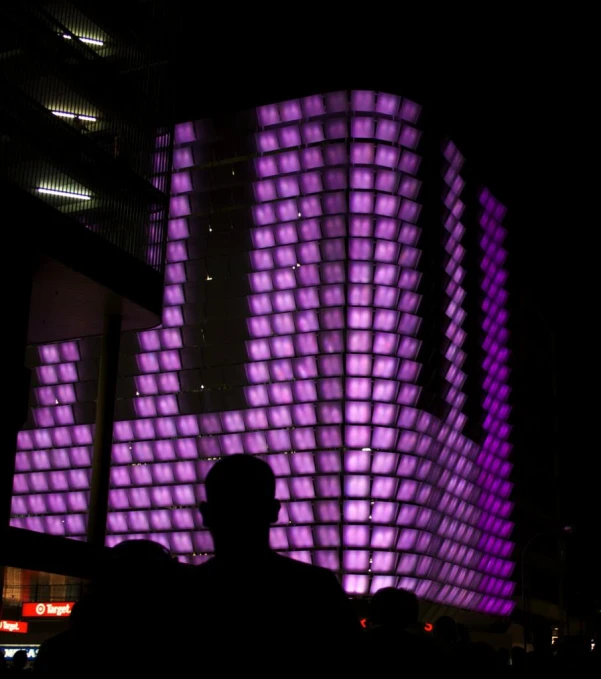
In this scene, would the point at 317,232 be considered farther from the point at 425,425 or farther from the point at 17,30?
the point at 17,30

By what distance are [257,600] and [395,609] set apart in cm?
231

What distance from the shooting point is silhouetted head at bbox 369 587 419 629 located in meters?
5.17

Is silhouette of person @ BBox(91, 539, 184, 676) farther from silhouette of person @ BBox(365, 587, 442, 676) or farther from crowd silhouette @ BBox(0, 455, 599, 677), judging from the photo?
silhouette of person @ BBox(365, 587, 442, 676)

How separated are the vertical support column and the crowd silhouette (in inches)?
1292

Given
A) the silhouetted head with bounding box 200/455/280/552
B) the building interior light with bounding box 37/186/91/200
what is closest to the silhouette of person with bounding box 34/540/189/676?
the silhouetted head with bounding box 200/455/280/552

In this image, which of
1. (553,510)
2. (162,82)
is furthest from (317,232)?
(553,510)

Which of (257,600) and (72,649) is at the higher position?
(257,600)

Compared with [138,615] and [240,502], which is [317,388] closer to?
[240,502]

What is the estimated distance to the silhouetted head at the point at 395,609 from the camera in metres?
5.17

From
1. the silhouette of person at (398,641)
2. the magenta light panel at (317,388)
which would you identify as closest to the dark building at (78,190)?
the magenta light panel at (317,388)

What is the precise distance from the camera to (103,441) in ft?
120

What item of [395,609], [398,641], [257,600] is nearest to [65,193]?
[395,609]

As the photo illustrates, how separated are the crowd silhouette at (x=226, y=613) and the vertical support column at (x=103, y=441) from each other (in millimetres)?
32809

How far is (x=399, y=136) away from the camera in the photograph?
60.8 meters
